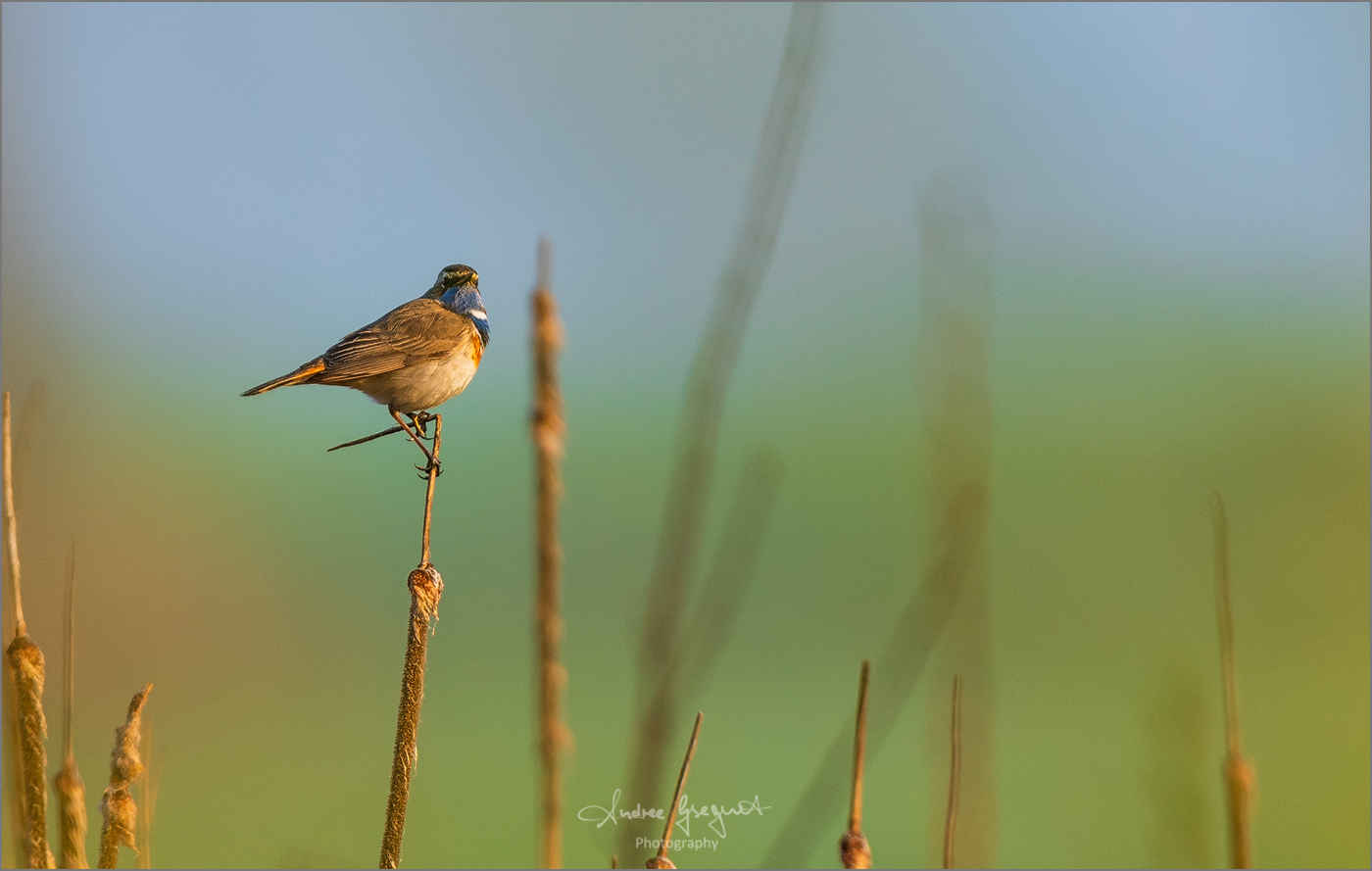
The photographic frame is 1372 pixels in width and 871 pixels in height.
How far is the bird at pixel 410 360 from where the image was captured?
3.03 metres

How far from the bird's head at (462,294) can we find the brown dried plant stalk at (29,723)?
6.80 ft

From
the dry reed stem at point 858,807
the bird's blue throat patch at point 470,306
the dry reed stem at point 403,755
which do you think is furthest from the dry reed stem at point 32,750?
the bird's blue throat patch at point 470,306

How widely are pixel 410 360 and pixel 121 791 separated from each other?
73.2 inches

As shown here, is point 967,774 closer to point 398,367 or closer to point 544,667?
point 544,667

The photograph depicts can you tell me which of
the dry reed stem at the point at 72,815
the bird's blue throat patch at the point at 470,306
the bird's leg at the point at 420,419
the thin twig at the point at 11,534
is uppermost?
the bird's blue throat patch at the point at 470,306

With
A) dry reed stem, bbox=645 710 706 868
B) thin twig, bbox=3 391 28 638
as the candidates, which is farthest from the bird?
dry reed stem, bbox=645 710 706 868

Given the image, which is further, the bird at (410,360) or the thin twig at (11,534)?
the bird at (410,360)

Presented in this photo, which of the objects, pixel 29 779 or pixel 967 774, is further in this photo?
pixel 967 774

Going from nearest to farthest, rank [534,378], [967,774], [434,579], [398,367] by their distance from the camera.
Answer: [534,378] < [434,579] < [967,774] < [398,367]

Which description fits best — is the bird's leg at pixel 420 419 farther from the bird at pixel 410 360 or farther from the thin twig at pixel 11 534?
the thin twig at pixel 11 534

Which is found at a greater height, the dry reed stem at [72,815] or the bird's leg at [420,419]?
the bird's leg at [420,419]

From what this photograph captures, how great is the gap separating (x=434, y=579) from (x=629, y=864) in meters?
0.67

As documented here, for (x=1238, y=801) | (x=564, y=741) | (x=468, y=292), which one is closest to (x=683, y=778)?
(x=564, y=741)

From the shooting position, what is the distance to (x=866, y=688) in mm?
1348
